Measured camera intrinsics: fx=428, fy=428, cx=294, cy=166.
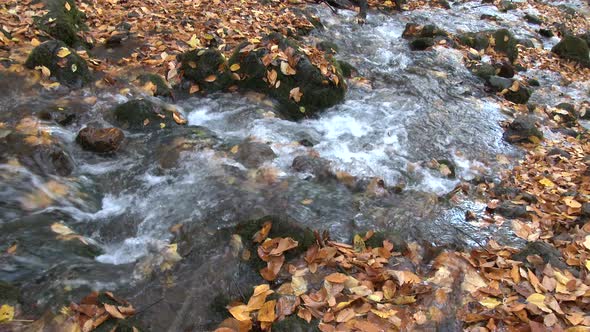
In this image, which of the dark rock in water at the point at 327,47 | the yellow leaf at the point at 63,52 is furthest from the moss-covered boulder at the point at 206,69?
the dark rock in water at the point at 327,47

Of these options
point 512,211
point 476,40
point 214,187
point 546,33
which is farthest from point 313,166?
point 546,33

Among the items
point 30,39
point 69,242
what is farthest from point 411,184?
point 30,39

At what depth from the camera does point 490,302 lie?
11.5ft

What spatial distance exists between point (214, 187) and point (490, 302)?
3.13 meters

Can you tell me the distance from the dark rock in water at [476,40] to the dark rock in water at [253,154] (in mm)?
7462

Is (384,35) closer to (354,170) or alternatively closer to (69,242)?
(354,170)

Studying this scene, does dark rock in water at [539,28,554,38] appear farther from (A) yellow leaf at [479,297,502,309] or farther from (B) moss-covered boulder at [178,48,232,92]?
(A) yellow leaf at [479,297,502,309]

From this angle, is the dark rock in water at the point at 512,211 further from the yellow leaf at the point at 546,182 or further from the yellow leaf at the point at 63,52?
the yellow leaf at the point at 63,52

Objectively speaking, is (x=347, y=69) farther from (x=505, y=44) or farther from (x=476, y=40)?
(x=505, y=44)

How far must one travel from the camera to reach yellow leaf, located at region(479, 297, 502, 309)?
3.48m

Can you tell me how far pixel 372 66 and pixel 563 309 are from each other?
6812mm

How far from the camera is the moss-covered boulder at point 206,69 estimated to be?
7062mm

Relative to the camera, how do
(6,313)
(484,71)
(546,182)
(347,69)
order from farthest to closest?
(484,71), (347,69), (546,182), (6,313)

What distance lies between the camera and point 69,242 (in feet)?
13.1
